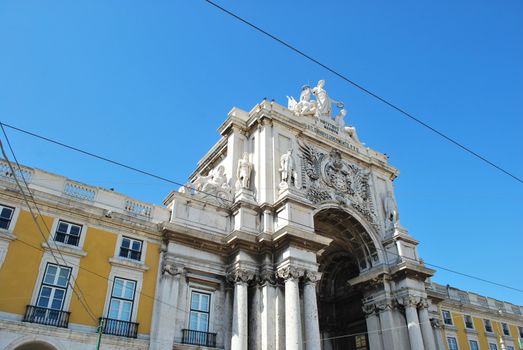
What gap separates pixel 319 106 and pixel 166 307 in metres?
18.7

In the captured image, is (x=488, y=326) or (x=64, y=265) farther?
(x=488, y=326)

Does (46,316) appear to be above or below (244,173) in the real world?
below

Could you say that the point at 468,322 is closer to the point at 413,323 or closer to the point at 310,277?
the point at 413,323

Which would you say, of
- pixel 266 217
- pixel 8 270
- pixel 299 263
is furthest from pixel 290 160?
pixel 8 270

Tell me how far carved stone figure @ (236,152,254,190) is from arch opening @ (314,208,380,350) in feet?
A: 16.3

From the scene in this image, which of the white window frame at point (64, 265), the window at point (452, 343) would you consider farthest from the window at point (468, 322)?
the white window frame at point (64, 265)

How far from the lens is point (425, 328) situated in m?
25.2

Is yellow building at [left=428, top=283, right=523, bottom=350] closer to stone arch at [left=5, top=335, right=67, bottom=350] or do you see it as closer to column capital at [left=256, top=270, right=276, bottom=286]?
column capital at [left=256, top=270, right=276, bottom=286]

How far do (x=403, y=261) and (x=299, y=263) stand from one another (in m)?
8.75

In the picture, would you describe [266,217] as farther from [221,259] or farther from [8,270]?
[8,270]

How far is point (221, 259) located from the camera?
2202 cm

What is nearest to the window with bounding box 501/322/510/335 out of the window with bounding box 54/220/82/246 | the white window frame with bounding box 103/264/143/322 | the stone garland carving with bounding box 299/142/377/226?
the stone garland carving with bounding box 299/142/377/226

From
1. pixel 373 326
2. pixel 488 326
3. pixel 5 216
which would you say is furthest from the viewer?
pixel 488 326

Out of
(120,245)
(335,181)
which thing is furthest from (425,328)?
(120,245)
